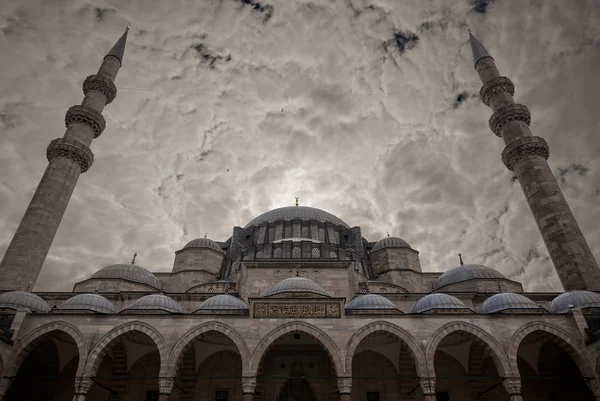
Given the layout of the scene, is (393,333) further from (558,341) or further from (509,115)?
(509,115)

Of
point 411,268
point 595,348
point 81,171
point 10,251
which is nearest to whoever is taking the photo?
point 595,348

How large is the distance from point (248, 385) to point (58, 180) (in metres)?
14.3

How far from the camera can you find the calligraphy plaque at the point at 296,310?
13094 millimetres

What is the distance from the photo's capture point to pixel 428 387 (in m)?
11.8

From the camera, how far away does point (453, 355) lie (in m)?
15.3

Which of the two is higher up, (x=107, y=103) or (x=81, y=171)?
(x=107, y=103)

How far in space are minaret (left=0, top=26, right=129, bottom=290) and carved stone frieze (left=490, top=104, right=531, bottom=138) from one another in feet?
74.3

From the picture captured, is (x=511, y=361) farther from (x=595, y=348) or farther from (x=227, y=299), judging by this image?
(x=227, y=299)

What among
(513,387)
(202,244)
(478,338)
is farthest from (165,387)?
(202,244)

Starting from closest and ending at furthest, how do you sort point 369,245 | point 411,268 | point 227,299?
1. point 227,299
2. point 411,268
3. point 369,245

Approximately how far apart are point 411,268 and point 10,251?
65.0 feet

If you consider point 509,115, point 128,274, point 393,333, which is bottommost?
point 393,333

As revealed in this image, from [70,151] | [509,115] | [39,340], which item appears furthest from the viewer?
[509,115]

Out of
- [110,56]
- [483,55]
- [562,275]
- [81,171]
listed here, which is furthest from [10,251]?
[483,55]
